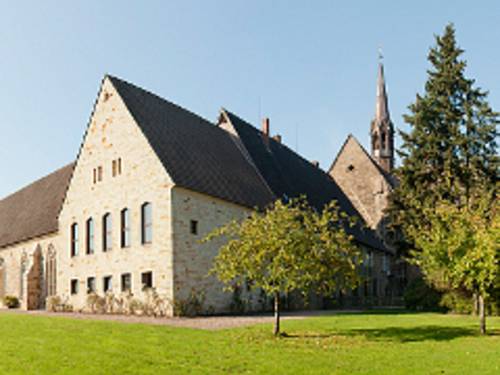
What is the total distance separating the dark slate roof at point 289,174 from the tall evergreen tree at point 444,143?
7.23 meters

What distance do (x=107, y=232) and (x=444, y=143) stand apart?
70.1 ft

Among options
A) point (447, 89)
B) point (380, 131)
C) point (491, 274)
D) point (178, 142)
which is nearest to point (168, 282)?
point (178, 142)

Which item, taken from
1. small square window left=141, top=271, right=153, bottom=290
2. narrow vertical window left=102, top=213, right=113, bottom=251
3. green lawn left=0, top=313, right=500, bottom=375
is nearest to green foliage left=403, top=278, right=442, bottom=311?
green lawn left=0, top=313, right=500, bottom=375

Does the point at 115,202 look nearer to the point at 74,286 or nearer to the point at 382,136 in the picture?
the point at 74,286

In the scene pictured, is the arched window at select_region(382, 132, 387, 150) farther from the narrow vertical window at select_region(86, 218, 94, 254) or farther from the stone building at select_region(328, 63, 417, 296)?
the narrow vertical window at select_region(86, 218, 94, 254)

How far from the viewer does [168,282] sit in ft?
93.9

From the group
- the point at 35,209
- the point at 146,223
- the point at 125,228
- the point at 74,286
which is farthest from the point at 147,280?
the point at 35,209

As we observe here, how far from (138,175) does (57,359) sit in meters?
17.7

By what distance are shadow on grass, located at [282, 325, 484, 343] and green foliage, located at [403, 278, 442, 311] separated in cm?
1277

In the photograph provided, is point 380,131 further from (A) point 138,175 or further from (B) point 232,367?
(B) point 232,367

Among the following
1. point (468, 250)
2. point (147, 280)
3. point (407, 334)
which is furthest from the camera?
point (147, 280)

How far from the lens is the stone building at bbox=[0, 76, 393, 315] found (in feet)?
97.2

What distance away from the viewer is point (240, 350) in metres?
16.1

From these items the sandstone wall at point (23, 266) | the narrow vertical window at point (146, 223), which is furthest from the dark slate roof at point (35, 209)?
the narrow vertical window at point (146, 223)
